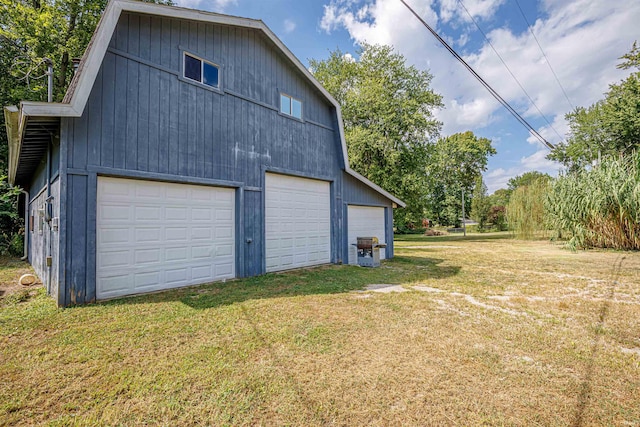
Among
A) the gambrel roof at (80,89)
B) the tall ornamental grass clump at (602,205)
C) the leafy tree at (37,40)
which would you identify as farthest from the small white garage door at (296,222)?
the leafy tree at (37,40)

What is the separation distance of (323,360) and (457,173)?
38748 millimetres

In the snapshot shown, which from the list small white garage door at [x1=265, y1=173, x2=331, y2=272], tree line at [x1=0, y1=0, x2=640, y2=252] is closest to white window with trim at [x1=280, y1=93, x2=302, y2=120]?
small white garage door at [x1=265, y1=173, x2=331, y2=272]

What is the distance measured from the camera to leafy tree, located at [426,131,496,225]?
36.1m

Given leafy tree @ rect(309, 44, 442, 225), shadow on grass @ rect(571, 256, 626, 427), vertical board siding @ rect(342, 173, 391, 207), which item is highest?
leafy tree @ rect(309, 44, 442, 225)

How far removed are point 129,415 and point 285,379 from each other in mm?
1179

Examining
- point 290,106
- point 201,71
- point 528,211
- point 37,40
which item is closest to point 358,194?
point 290,106

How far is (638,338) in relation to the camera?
355 centimetres

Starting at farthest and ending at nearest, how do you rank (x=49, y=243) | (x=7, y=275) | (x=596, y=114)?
(x=596, y=114) → (x=7, y=275) → (x=49, y=243)

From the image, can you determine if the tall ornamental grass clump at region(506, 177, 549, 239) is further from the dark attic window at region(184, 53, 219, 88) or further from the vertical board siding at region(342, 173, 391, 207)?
the dark attic window at region(184, 53, 219, 88)

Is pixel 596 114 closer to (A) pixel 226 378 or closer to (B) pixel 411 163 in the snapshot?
(B) pixel 411 163

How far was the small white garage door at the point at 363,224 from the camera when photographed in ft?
33.5

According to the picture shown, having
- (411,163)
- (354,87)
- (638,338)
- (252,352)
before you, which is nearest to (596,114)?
(411,163)

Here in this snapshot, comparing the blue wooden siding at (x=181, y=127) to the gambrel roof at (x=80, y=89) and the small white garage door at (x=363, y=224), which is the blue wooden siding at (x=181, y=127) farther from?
the small white garage door at (x=363, y=224)

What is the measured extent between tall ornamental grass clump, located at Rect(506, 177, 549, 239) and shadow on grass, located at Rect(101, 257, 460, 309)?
1374 centimetres
